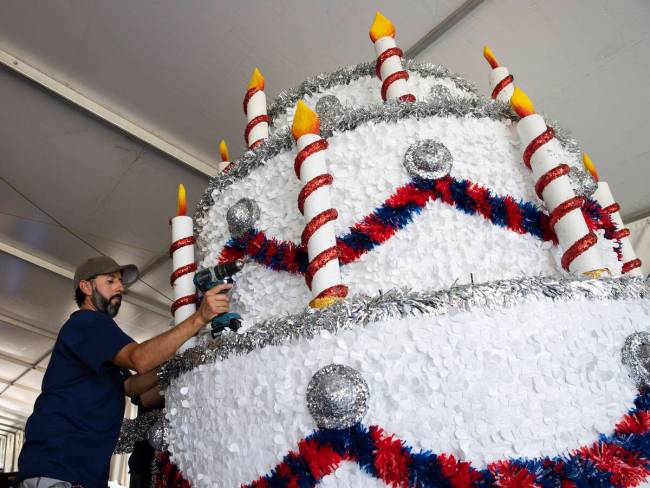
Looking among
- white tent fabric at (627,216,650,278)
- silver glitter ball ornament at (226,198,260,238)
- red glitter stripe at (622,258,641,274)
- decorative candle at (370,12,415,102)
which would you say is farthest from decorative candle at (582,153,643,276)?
white tent fabric at (627,216,650,278)

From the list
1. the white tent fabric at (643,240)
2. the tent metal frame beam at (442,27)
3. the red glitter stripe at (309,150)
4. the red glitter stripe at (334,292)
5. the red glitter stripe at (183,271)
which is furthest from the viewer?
the white tent fabric at (643,240)

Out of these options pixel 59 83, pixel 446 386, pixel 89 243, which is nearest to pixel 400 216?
pixel 446 386

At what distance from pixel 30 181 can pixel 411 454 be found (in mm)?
3754

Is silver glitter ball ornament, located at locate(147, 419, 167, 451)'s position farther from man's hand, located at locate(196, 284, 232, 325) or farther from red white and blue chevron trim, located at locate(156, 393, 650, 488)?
red white and blue chevron trim, located at locate(156, 393, 650, 488)

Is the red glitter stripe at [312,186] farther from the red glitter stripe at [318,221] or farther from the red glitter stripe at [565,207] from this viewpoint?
the red glitter stripe at [565,207]

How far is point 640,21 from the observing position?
244 cm

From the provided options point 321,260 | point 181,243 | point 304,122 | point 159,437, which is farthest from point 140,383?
point 304,122

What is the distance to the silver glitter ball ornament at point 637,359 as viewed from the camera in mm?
926

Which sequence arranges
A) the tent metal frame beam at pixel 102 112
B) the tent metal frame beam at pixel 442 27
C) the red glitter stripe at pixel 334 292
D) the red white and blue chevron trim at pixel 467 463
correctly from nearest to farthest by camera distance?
the red white and blue chevron trim at pixel 467 463, the red glitter stripe at pixel 334 292, the tent metal frame beam at pixel 442 27, the tent metal frame beam at pixel 102 112

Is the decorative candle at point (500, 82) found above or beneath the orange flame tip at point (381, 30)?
beneath

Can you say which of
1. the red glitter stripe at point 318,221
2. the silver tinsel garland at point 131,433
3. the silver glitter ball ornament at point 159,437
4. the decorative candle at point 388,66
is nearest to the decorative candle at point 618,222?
the decorative candle at point 388,66

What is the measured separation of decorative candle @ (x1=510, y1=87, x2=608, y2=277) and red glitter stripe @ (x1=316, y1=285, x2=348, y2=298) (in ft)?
1.47

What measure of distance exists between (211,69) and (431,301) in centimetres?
238

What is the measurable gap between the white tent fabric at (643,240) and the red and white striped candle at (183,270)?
2.84 metres
